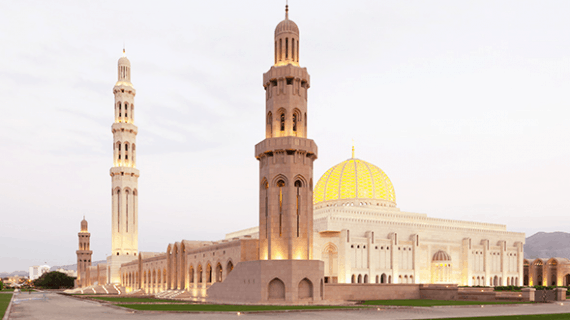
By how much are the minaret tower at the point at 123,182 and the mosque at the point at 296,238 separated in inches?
6.7

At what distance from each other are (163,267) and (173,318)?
46.6 metres

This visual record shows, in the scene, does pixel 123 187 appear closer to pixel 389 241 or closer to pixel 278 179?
pixel 389 241

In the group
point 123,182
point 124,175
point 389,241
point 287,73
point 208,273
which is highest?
point 287,73

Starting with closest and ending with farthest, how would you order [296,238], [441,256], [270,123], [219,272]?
[296,238]
[270,123]
[219,272]
[441,256]

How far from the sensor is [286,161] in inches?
1481

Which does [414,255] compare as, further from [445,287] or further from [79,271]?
[79,271]

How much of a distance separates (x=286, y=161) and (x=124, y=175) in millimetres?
61827

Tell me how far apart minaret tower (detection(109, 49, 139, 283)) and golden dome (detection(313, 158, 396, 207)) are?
3756 cm

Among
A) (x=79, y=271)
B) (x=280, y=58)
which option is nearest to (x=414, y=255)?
(x=280, y=58)

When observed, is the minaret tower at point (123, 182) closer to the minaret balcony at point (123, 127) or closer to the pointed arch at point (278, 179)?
the minaret balcony at point (123, 127)

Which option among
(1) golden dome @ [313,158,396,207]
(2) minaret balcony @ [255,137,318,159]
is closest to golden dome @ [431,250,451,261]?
(1) golden dome @ [313,158,396,207]

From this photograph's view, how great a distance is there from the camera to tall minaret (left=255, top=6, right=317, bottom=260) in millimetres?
37281

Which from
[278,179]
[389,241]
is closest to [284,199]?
[278,179]

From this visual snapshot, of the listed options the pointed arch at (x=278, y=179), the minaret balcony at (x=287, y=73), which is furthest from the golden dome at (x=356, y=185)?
the pointed arch at (x=278, y=179)
